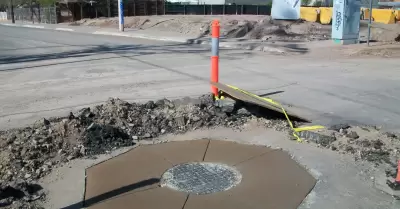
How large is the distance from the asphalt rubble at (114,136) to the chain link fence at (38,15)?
161 feet

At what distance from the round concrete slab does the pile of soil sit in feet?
1.50

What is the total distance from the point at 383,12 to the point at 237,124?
32.3 metres

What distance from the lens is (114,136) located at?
5262 millimetres

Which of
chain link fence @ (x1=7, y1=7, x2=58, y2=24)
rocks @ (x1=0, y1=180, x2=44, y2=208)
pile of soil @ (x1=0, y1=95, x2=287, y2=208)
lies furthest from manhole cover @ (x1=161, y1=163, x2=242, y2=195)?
chain link fence @ (x1=7, y1=7, x2=58, y2=24)

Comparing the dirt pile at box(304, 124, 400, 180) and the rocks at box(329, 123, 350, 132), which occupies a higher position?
the rocks at box(329, 123, 350, 132)

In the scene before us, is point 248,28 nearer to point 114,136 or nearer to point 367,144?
point 367,144

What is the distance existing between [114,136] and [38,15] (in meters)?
57.6

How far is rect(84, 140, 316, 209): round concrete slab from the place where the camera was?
3729 millimetres

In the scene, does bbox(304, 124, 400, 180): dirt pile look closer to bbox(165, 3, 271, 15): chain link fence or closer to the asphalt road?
the asphalt road

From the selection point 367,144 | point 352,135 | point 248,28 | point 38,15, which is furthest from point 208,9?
point 367,144

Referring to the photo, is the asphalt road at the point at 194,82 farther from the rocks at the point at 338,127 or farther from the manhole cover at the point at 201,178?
the manhole cover at the point at 201,178

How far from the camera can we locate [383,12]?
33531mm

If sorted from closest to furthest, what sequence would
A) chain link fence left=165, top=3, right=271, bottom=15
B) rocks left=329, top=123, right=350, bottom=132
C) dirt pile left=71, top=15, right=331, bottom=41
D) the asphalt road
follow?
rocks left=329, top=123, right=350, bottom=132, the asphalt road, dirt pile left=71, top=15, right=331, bottom=41, chain link fence left=165, top=3, right=271, bottom=15

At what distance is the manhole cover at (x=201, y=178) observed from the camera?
400 cm
